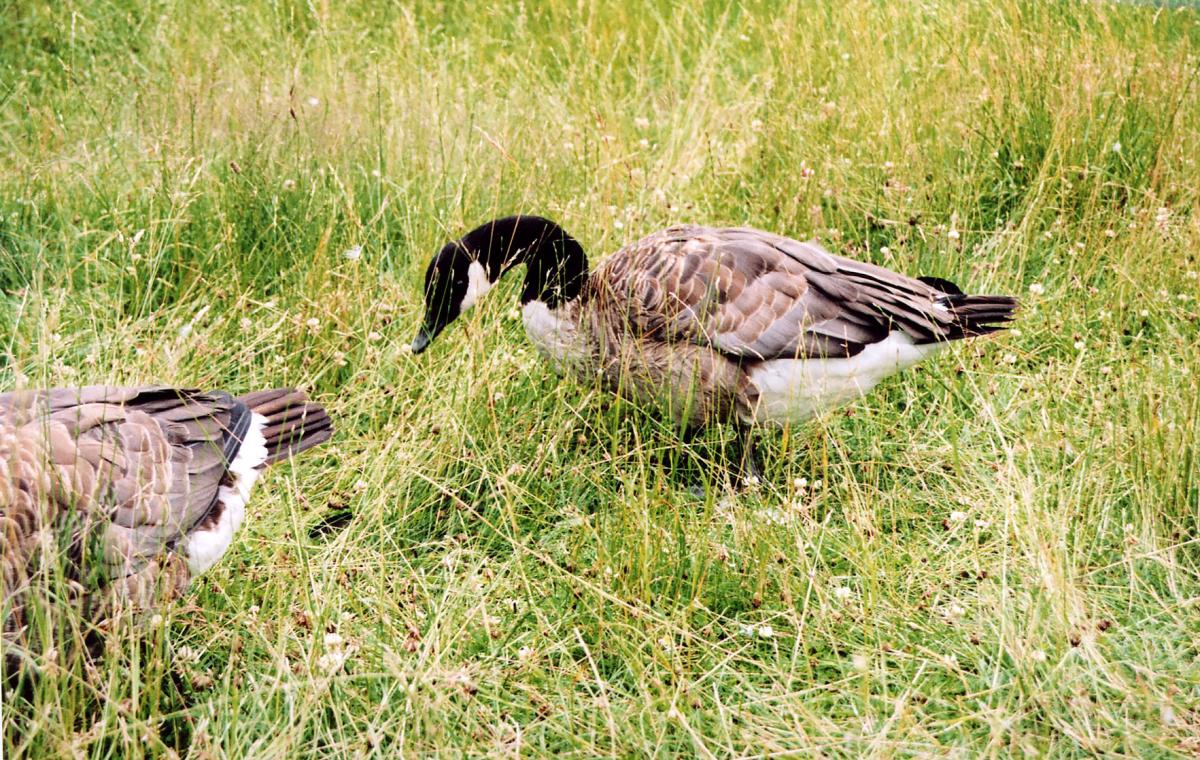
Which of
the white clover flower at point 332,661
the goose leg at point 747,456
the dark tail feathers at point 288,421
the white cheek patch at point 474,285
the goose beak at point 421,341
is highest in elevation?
the white cheek patch at point 474,285

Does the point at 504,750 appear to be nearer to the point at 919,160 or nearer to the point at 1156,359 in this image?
the point at 1156,359

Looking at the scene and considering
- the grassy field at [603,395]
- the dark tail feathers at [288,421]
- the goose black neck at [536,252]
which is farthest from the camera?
the goose black neck at [536,252]

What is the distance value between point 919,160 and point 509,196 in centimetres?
196

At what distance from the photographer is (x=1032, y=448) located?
450cm

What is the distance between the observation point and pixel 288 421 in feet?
13.7

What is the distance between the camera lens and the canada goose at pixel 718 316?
472 centimetres

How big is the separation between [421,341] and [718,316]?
3.60ft

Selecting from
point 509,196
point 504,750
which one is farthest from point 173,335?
point 504,750

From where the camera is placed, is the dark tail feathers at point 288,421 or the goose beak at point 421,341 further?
the goose beak at point 421,341

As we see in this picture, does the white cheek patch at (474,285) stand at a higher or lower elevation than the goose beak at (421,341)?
higher

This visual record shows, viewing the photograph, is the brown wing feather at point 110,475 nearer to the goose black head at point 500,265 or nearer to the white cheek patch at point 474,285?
the goose black head at point 500,265

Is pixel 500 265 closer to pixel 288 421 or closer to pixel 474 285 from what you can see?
pixel 474 285

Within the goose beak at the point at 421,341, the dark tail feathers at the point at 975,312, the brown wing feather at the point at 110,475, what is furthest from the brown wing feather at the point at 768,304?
the brown wing feather at the point at 110,475

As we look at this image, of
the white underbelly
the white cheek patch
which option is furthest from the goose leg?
the white cheek patch
